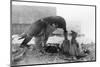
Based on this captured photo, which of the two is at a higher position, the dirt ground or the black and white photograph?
the black and white photograph

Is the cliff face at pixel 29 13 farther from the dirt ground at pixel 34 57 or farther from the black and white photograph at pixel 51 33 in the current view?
the dirt ground at pixel 34 57

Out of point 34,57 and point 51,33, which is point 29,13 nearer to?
point 51,33

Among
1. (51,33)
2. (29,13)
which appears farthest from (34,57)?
(29,13)

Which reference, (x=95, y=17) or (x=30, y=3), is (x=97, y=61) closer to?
(x=95, y=17)

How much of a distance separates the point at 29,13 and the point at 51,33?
1.30 feet

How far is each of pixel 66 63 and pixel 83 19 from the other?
674 mm

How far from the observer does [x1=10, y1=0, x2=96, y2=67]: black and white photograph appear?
2.38 metres

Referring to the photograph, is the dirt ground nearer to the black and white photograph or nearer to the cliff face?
the black and white photograph

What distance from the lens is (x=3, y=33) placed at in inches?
91.3

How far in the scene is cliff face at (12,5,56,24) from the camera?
7.77ft

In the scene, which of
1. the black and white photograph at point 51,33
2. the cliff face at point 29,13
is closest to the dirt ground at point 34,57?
the black and white photograph at point 51,33

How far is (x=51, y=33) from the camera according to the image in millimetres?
2510

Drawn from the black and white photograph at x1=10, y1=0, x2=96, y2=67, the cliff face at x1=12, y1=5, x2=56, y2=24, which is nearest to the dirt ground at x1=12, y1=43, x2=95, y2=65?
the black and white photograph at x1=10, y1=0, x2=96, y2=67

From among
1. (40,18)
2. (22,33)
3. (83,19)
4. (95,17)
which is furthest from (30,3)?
(95,17)
